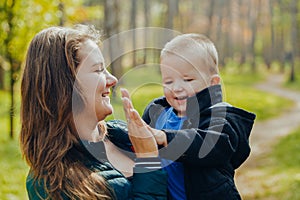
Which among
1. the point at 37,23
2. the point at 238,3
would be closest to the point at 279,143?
the point at 37,23

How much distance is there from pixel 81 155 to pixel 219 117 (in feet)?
1.81

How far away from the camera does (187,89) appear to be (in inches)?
82.8

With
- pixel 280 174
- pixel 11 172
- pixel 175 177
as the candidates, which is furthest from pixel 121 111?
pixel 280 174

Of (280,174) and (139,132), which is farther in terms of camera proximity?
(280,174)

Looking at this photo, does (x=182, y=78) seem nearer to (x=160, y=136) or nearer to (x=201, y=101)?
(x=201, y=101)

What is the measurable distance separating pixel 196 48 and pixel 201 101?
235mm

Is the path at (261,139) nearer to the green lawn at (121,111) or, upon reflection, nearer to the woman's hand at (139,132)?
the green lawn at (121,111)

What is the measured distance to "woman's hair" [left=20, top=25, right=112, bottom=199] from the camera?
1911mm

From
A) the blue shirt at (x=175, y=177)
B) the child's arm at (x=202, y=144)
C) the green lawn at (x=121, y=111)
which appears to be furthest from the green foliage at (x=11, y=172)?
the child's arm at (x=202, y=144)

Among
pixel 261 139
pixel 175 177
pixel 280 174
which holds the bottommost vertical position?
pixel 261 139

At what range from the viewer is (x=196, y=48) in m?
2.16

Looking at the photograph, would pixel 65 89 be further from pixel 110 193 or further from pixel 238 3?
pixel 238 3

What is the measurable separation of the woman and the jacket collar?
32cm

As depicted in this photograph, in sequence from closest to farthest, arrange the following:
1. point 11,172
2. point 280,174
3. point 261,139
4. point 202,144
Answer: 1. point 202,144
2. point 11,172
3. point 280,174
4. point 261,139
